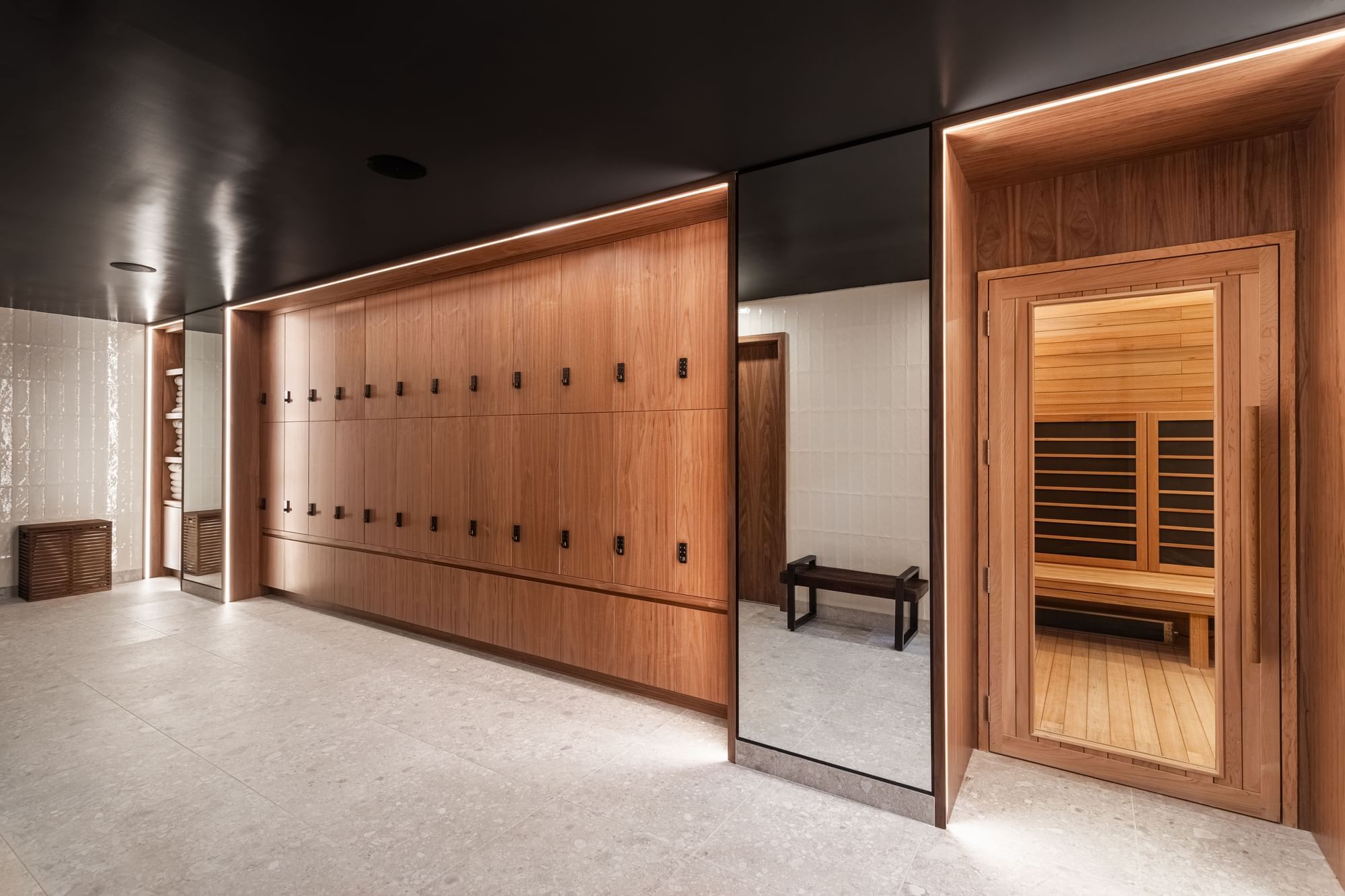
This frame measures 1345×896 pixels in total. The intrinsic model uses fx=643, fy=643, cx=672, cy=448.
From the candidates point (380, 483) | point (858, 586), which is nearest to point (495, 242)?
point (380, 483)

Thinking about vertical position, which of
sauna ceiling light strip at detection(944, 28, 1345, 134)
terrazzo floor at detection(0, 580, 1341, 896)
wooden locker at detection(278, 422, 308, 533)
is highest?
sauna ceiling light strip at detection(944, 28, 1345, 134)

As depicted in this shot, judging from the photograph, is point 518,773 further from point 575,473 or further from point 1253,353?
point 1253,353

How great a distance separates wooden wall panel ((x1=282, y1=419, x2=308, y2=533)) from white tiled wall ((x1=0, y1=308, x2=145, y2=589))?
228 centimetres

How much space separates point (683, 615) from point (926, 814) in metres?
1.50

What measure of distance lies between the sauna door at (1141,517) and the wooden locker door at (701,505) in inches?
51.2

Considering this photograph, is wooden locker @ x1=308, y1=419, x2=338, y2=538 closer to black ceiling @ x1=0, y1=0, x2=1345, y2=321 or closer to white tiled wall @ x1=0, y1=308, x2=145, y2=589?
black ceiling @ x1=0, y1=0, x2=1345, y2=321

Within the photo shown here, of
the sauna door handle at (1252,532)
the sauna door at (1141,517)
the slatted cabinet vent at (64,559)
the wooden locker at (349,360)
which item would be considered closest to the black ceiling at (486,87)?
the sauna door at (1141,517)

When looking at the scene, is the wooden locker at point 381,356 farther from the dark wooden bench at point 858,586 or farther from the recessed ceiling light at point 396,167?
the dark wooden bench at point 858,586

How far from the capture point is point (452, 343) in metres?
4.70

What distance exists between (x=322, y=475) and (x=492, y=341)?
2.42m

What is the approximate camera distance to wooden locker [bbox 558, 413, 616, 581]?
12.7 feet

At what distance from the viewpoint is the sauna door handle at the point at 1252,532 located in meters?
Answer: 2.52

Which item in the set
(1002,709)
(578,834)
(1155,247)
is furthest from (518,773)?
(1155,247)

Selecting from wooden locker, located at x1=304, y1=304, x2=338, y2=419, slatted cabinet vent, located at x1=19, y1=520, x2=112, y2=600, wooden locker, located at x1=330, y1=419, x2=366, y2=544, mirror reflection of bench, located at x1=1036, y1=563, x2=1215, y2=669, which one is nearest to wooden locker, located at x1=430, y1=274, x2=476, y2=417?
wooden locker, located at x1=330, y1=419, x2=366, y2=544
